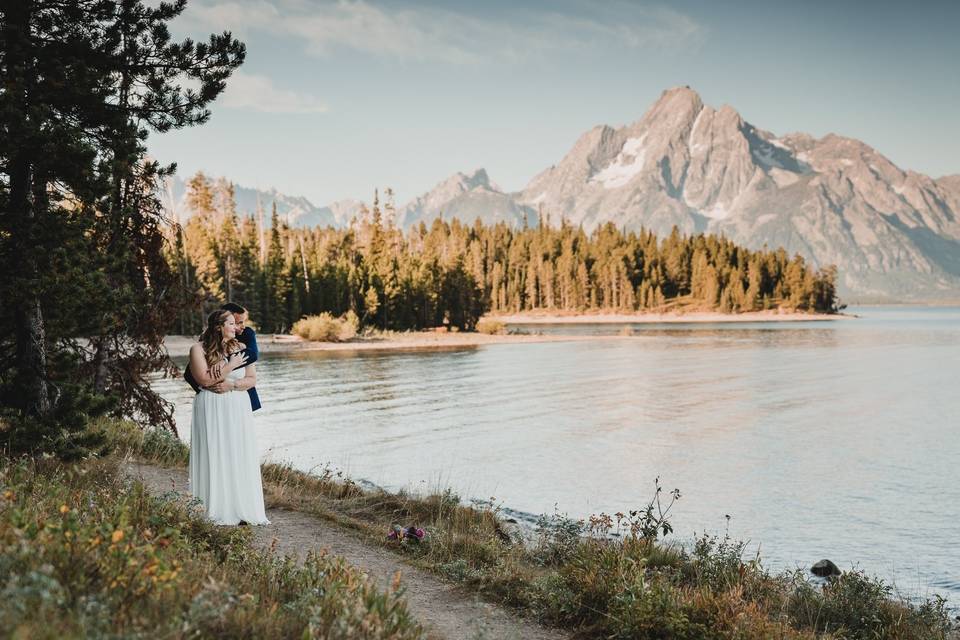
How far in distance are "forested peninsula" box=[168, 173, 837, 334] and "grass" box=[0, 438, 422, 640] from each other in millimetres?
63267

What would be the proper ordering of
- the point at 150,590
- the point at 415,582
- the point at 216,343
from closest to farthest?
the point at 150,590
the point at 415,582
the point at 216,343

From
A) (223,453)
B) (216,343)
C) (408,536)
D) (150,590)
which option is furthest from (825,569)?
(150,590)

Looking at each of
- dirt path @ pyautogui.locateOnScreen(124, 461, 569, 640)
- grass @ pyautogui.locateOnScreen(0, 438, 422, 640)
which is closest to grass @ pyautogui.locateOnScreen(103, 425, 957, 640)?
dirt path @ pyautogui.locateOnScreen(124, 461, 569, 640)

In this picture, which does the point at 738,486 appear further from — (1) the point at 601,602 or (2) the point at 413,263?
(2) the point at 413,263

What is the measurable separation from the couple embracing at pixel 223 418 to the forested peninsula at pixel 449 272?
6006cm

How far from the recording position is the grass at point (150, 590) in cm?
378

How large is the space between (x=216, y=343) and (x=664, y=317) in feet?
533

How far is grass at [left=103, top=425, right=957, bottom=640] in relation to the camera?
659cm

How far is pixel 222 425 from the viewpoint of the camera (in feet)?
28.7

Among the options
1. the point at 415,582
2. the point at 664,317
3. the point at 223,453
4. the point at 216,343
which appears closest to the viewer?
the point at 415,582

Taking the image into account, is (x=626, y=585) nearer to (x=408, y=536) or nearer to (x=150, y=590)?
(x=408, y=536)

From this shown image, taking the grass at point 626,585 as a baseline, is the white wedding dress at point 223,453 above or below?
above

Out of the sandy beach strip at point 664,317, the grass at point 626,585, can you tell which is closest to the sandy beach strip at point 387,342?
the grass at point 626,585

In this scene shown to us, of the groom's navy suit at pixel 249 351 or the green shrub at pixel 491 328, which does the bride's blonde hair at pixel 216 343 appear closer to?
the groom's navy suit at pixel 249 351
